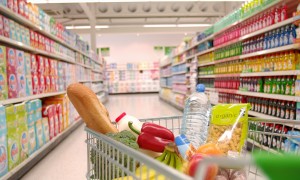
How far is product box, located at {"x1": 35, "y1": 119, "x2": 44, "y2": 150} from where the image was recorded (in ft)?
10.3

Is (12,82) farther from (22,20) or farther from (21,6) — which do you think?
(21,6)

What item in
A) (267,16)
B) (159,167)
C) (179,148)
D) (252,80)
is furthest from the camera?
(252,80)

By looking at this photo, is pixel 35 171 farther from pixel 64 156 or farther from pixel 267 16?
pixel 267 16

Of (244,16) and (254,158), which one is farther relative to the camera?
(244,16)

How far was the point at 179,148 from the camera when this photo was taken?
3.38 ft

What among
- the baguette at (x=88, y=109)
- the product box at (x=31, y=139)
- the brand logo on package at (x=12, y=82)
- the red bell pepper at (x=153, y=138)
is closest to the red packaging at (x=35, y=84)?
the product box at (x=31, y=139)

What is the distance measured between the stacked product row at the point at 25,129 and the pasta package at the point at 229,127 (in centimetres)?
181

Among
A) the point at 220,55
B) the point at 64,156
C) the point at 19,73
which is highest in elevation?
the point at 220,55

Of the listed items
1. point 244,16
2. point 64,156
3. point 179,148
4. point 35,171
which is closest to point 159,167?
point 179,148

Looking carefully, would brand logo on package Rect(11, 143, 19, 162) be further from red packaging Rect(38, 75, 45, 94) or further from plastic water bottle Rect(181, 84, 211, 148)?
plastic water bottle Rect(181, 84, 211, 148)

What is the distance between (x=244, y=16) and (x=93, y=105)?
341 centimetres

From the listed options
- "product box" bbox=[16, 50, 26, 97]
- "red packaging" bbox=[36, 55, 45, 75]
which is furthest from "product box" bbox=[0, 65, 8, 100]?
"red packaging" bbox=[36, 55, 45, 75]

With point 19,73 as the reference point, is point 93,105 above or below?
below

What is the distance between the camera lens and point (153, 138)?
1095 millimetres
